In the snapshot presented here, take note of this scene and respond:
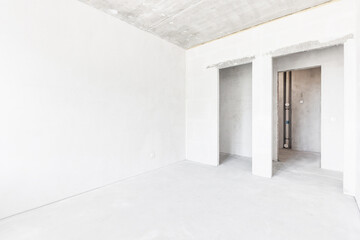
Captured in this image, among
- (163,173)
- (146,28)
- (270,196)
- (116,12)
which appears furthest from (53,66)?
(270,196)

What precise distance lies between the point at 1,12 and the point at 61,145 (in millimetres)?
1734

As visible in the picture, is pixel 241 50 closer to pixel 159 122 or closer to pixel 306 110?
pixel 159 122

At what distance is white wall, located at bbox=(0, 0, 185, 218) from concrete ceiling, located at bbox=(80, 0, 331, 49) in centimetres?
29

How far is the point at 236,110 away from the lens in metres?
5.30

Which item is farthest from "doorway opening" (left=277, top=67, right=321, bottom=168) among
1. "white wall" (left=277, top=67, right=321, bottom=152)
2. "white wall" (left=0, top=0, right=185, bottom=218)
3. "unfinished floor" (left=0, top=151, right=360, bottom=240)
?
"white wall" (left=0, top=0, right=185, bottom=218)

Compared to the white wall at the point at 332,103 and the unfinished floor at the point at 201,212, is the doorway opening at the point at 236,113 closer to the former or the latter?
the white wall at the point at 332,103

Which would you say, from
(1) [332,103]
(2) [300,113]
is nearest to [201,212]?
(1) [332,103]

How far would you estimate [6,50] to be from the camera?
2107 mm

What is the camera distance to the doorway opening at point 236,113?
5.04m

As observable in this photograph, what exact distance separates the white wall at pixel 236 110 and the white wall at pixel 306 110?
6.29ft

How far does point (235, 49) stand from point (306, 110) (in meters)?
3.63

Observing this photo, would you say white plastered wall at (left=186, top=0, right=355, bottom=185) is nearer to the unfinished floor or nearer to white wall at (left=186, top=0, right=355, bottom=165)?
white wall at (left=186, top=0, right=355, bottom=165)

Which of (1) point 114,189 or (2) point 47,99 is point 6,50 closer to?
(2) point 47,99

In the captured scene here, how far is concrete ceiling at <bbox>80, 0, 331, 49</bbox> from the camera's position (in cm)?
278
